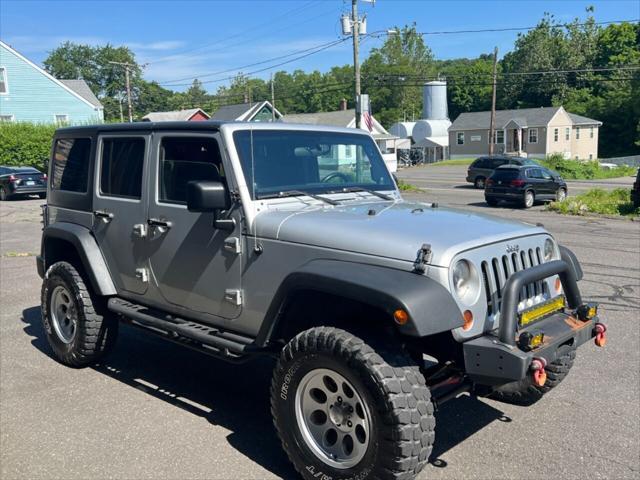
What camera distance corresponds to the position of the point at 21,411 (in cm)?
468

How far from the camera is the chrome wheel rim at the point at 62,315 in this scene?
554 centimetres

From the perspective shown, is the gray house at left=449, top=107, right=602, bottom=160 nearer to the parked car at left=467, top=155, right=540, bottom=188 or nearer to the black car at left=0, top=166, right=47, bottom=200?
the parked car at left=467, top=155, right=540, bottom=188

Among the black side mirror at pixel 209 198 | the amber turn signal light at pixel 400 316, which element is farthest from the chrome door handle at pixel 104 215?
the amber turn signal light at pixel 400 316

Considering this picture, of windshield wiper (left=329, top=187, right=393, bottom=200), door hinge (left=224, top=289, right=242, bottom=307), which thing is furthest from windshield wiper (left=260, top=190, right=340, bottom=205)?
door hinge (left=224, top=289, right=242, bottom=307)

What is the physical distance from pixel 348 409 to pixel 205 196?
1562mm

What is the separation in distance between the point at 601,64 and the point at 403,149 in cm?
3982

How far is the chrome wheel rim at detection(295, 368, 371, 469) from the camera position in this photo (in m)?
3.34

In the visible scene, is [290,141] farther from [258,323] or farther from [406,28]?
[406,28]

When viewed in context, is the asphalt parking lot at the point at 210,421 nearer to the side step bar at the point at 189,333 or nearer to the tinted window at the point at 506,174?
the side step bar at the point at 189,333

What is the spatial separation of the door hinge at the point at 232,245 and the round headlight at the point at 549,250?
1978 millimetres

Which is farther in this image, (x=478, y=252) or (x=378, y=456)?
(x=478, y=252)

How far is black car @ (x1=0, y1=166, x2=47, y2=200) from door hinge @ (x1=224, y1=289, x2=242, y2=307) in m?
23.5

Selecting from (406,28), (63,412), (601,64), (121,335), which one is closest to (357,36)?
(121,335)

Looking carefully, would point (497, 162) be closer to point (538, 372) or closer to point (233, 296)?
point (233, 296)
